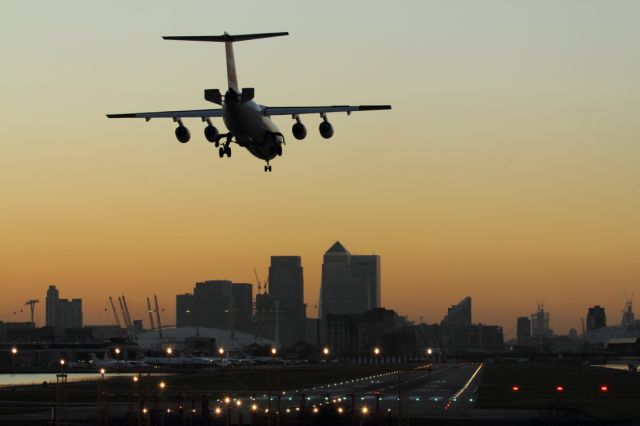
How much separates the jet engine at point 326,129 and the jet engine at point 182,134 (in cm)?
957

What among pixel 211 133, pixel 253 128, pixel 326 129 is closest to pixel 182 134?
pixel 211 133

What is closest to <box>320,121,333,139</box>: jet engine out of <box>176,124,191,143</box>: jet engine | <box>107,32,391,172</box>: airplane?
<box>107,32,391,172</box>: airplane

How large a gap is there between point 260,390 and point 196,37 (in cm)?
8755

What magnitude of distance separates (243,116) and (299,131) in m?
5.79

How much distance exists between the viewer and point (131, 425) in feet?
308

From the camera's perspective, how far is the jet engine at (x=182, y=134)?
8556 centimetres

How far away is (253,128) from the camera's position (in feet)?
270

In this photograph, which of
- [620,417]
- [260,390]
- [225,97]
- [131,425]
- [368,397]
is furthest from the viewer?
[260,390]

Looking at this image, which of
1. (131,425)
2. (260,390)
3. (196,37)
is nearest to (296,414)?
(131,425)

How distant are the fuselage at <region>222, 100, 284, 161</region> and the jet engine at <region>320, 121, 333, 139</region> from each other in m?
2.93

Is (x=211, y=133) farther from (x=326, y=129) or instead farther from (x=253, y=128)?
(x=326, y=129)

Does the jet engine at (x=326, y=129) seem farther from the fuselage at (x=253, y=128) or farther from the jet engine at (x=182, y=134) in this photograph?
the jet engine at (x=182, y=134)

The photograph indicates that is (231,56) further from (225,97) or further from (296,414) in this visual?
(296,414)

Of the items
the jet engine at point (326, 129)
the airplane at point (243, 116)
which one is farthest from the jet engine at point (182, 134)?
the jet engine at point (326, 129)
